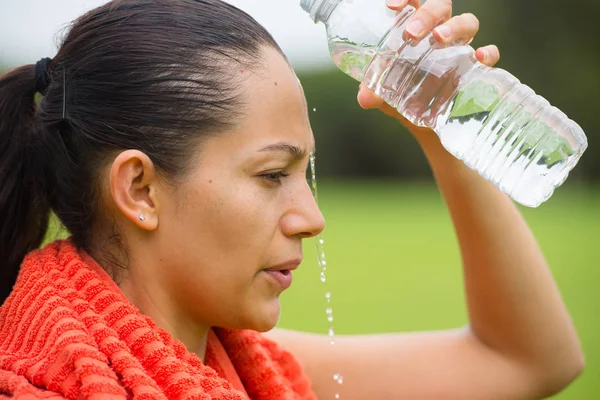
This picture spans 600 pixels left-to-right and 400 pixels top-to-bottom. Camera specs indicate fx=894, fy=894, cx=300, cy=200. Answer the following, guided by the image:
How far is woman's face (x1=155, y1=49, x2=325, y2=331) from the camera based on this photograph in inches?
81.4

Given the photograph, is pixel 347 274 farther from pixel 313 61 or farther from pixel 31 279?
pixel 31 279

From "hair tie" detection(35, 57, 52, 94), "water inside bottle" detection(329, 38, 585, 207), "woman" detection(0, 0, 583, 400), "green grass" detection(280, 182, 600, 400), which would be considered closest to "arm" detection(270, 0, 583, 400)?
"water inside bottle" detection(329, 38, 585, 207)

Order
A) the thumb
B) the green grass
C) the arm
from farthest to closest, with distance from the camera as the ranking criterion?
the green grass < the arm < the thumb

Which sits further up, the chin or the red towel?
the red towel

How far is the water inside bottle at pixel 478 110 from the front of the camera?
2270mm

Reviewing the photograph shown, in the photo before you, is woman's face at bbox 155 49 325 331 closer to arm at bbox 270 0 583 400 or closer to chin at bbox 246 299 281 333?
chin at bbox 246 299 281 333

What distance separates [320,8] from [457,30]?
0.37 metres

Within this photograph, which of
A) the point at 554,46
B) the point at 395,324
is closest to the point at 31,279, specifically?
the point at 395,324

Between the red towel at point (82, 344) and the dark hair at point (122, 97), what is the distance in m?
0.18

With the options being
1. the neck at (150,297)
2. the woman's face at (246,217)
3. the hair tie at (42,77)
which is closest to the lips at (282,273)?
the woman's face at (246,217)

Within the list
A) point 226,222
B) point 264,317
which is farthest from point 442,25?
point 264,317

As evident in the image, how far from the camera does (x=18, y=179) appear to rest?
2.32 meters

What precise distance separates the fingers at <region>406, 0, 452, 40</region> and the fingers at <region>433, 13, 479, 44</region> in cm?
2

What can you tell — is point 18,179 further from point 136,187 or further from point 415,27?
point 415,27
